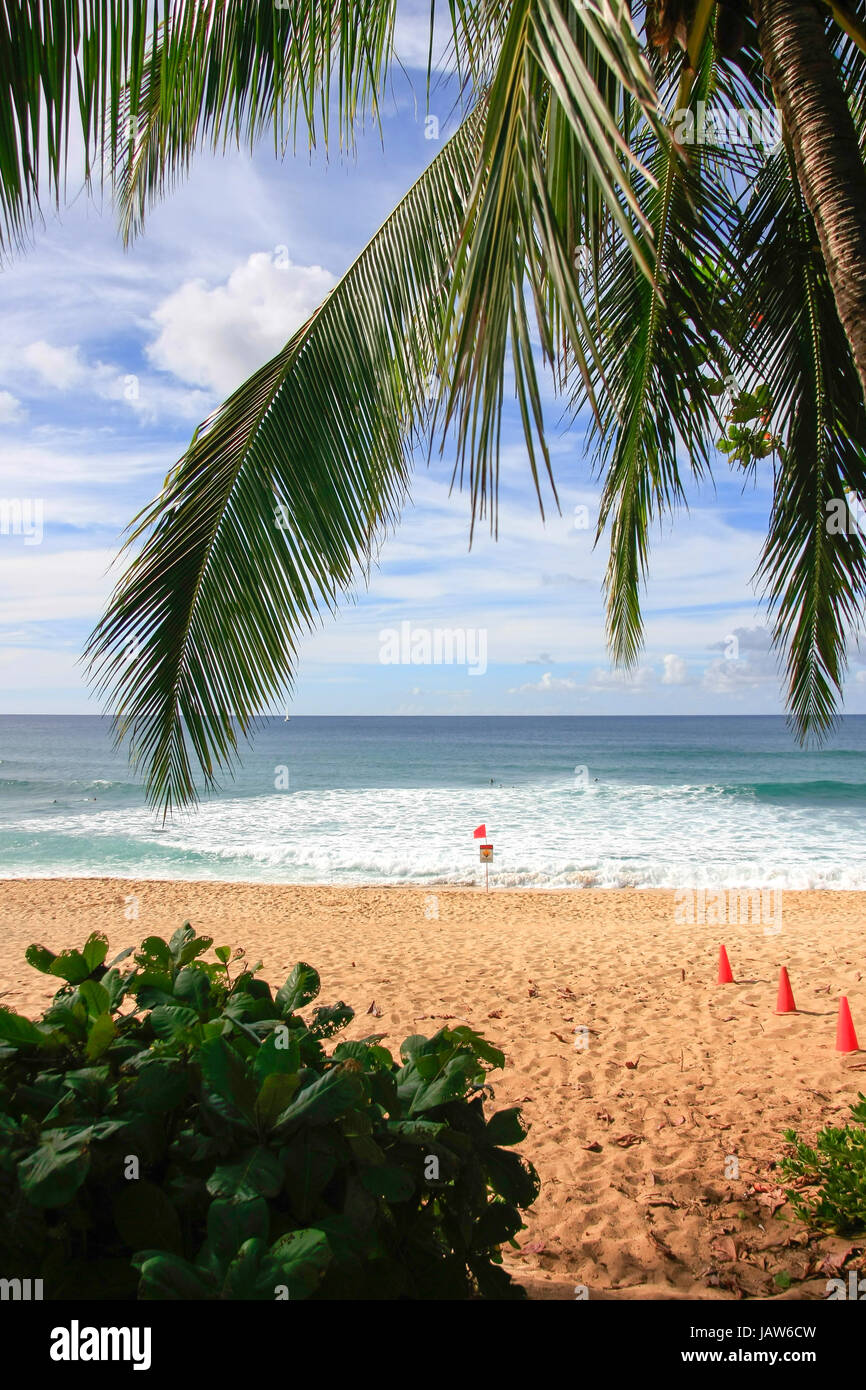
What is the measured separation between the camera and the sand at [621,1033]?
321 centimetres

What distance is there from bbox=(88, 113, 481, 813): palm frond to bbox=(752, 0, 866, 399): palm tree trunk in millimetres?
1508

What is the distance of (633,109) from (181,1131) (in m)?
3.78

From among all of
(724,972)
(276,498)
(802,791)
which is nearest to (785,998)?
(724,972)

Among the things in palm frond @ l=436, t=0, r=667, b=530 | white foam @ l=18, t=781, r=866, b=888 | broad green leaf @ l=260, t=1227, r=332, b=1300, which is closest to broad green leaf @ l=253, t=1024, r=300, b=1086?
broad green leaf @ l=260, t=1227, r=332, b=1300

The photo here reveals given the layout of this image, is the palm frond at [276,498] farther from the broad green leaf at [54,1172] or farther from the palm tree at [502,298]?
the broad green leaf at [54,1172]

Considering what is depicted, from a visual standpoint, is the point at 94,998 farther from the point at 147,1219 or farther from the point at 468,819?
the point at 468,819

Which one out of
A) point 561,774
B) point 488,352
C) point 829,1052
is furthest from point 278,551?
point 561,774

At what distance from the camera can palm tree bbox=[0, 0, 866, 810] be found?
181 centimetres

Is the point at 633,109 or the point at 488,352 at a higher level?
the point at 633,109

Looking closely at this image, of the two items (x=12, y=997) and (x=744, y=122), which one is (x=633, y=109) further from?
(x=12, y=997)

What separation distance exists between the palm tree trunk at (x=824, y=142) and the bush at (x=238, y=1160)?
7.45ft

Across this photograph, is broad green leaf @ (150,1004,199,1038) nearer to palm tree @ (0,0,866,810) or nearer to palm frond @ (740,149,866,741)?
palm tree @ (0,0,866,810)

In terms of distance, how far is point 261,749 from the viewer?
58.6 m

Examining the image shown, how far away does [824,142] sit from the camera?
2.41 m
